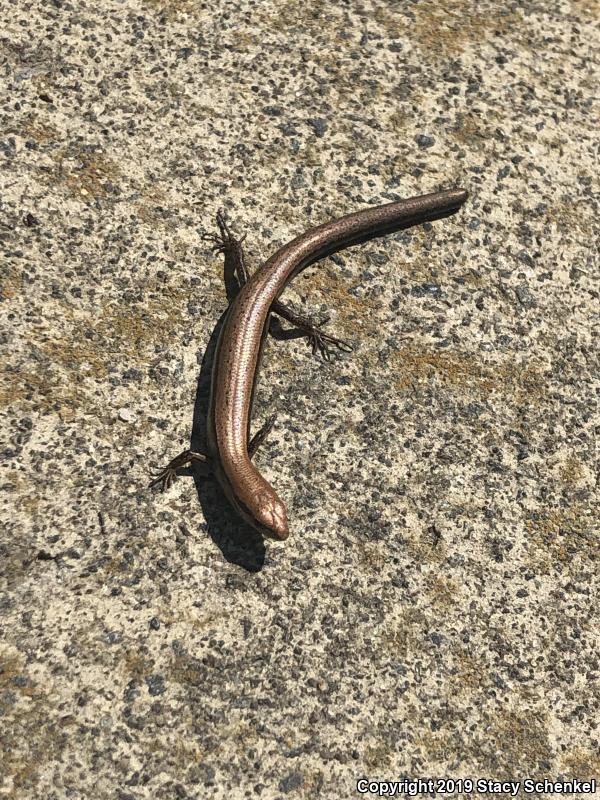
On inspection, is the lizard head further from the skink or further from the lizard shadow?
the lizard shadow

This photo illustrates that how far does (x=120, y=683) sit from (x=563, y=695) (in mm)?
1941

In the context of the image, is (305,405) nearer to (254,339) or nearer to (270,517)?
(254,339)

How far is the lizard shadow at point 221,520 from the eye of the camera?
11.5 feet

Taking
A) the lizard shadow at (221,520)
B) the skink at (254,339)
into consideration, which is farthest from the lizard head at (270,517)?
the lizard shadow at (221,520)

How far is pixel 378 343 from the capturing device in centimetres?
405

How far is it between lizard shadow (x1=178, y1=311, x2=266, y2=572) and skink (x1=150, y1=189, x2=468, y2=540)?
0.08 metres

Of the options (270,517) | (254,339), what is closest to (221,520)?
(270,517)

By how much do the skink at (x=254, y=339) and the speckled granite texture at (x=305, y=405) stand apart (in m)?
0.10

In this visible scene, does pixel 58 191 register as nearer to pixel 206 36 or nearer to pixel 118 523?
pixel 206 36

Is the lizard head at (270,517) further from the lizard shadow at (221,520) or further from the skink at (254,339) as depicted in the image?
the lizard shadow at (221,520)

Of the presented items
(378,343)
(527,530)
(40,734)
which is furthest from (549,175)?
(40,734)

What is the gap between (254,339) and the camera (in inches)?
150

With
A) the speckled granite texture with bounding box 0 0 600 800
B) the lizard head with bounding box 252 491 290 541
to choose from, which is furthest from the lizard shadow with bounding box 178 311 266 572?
the lizard head with bounding box 252 491 290 541

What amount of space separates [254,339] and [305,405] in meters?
0.41
